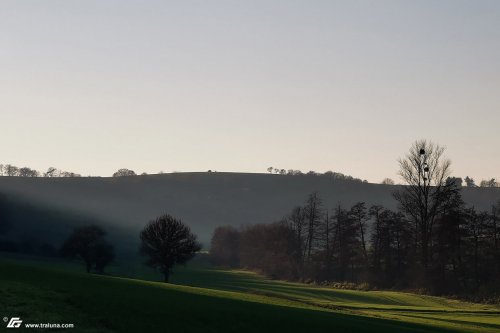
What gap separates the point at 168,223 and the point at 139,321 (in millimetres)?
53028

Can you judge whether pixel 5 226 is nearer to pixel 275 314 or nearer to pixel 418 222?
pixel 418 222

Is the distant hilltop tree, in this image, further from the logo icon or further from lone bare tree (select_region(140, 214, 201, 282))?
the logo icon

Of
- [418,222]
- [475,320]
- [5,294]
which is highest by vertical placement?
[418,222]

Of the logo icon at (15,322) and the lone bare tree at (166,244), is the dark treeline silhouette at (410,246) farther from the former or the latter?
the logo icon at (15,322)

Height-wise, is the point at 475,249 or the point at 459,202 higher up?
the point at 459,202

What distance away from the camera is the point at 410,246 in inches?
4072

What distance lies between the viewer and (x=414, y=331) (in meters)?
41.0

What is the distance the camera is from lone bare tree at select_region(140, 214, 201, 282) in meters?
82.2

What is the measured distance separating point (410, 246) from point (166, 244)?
46714 millimetres

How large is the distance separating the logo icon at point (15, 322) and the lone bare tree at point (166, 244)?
5493 centimetres

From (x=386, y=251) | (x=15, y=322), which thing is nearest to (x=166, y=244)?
(x=386, y=251)

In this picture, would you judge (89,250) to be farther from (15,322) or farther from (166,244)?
(15,322)

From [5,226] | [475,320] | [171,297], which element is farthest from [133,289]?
[5,226]

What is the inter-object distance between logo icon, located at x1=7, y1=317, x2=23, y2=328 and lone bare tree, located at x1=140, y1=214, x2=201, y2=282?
180ft
